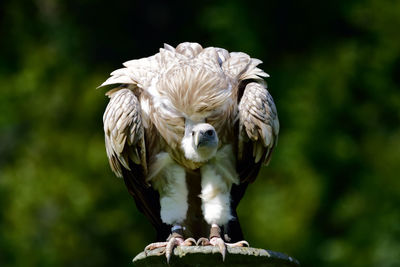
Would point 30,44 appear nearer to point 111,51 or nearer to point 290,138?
point 111,51

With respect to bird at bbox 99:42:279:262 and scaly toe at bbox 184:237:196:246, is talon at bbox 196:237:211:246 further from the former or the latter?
bird at bbox 99:42:279:262

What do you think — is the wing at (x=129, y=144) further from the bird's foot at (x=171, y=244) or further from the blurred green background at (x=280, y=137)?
the blurred green background at (x=280, y=137)

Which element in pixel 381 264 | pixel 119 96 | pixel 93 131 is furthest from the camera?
pixel 93 131

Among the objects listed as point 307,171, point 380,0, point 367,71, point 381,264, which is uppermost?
point 380,0

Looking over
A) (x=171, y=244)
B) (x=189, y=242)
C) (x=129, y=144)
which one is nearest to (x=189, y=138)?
(x=129, y=144)

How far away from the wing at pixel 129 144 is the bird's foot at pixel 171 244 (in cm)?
43

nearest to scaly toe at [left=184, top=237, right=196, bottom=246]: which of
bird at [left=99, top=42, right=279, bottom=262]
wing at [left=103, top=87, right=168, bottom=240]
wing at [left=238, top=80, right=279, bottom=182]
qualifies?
bird at [left=99, top=42, right=279, bottom=262]

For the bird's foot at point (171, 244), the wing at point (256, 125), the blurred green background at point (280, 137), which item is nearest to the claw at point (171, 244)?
the bird's foot at point (171, 244)

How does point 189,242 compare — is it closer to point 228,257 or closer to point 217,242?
point 217,242

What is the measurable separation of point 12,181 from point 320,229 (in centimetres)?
394

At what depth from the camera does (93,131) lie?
13.6m

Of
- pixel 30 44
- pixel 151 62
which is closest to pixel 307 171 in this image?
pixel 30 44

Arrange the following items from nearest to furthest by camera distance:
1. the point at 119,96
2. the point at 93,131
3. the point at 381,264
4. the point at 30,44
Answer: the point at 119,96
the point at 381,264
the point at 93,131
the point at 30,44

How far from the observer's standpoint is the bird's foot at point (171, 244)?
19.0ft
